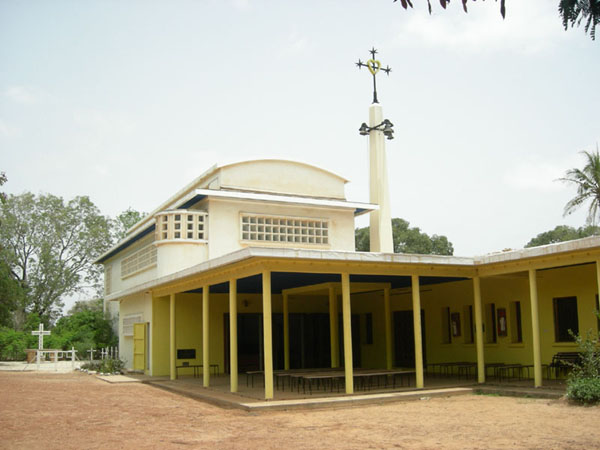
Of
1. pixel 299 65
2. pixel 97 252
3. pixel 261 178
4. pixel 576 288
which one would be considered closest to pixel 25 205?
pixel 97 252

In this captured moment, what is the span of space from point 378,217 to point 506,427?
15811mm

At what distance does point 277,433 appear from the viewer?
8.91m

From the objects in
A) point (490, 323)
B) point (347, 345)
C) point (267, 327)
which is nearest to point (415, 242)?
point (490, 323)

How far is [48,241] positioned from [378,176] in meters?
29.4

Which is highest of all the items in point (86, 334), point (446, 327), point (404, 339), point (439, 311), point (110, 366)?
point (439, 311)

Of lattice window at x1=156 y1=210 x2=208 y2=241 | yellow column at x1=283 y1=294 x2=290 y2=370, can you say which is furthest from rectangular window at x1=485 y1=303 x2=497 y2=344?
lattice window at x1=156 y1=210 x2=208 y2=241

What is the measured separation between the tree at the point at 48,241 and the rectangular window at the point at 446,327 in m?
33.3

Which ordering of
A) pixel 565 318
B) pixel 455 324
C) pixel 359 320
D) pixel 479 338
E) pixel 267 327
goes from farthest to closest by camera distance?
pixel 359 320, pixel 455 324, pixel 565 318, pixel 479 338, pixel 267 327

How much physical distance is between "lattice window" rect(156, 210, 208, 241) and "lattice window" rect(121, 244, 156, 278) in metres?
2.54

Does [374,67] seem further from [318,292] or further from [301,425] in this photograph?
[301,425]

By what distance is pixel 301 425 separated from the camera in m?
9.58

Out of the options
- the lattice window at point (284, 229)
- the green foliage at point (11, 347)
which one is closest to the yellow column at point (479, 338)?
the lattice window at point (284, 229)

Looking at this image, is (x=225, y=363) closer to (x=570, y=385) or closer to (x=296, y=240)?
(x=296, y=240)

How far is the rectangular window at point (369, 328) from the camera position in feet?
70.4
